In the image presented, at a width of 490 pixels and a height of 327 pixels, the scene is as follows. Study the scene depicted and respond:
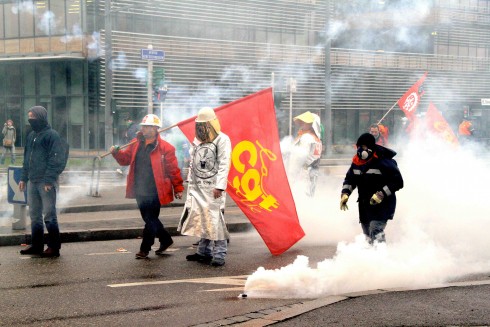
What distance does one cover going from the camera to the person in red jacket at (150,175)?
8.63 metres

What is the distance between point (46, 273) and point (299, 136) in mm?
4906

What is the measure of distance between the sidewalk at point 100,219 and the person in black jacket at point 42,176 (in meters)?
1.13

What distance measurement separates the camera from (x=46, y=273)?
7672 mm

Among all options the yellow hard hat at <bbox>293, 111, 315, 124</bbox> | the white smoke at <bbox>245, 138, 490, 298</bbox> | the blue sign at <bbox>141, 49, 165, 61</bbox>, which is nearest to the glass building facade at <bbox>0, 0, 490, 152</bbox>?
the blue sign at <bbox>141, 49, 165, 61</bbox>

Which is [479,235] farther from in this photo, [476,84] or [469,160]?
[476,84]

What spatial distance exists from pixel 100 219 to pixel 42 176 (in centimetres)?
356

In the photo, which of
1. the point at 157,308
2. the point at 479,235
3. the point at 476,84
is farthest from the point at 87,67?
the point at 157,308

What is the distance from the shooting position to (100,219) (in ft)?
40.0

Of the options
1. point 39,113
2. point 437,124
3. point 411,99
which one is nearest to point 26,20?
point 411,99

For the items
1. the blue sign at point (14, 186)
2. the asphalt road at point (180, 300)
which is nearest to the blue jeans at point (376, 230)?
the asphalt road at point (180, 300)

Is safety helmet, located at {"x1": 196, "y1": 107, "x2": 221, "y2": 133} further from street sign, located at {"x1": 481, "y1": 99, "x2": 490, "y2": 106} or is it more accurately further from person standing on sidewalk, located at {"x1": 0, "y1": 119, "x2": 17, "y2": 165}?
street sign, located at {"x1": 481, "y1": 99, "x2": 490, "y2": 106}

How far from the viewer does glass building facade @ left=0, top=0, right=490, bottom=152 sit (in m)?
24.9

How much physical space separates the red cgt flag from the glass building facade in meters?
13.0

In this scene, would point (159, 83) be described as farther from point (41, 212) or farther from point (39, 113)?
point (41, 212)
